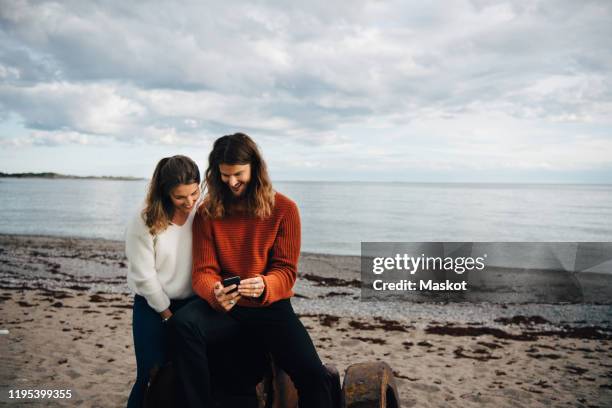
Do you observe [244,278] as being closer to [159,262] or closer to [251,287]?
[251,287]

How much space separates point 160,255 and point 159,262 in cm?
5

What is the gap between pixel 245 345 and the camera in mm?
2510

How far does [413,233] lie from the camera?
1182 inches

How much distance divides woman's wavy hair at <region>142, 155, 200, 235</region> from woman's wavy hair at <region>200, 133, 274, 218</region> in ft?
0.43

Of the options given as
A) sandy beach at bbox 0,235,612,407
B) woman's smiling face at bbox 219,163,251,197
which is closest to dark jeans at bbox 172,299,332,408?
woman's smiling face at bbox 219,163,251,197

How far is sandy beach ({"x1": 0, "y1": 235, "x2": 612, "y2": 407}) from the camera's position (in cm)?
532

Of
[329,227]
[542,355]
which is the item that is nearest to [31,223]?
[329,227]

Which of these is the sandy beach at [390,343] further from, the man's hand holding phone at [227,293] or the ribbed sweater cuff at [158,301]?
the man's hand holding phone at [227,293]

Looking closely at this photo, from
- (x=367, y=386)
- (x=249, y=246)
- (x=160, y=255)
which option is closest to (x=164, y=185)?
(x=160, y=255)

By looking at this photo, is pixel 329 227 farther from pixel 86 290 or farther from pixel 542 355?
pixel 542 355

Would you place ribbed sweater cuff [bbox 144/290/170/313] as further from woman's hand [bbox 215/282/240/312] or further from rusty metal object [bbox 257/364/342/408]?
rusty metal object [bbox 257/364/342/408]

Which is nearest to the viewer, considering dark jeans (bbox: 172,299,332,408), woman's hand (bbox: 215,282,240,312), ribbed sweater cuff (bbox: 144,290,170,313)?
dark jeans (bbox: 172,299,332,408)

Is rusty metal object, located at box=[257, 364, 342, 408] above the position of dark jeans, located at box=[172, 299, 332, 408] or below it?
below

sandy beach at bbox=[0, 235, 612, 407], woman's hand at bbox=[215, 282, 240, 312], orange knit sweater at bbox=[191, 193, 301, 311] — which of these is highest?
orange knit sweater at bbox=[191, 193, 301, 311]
